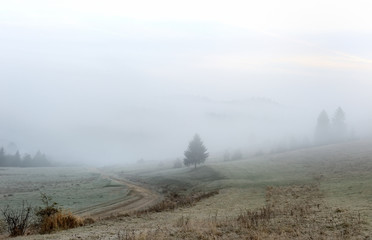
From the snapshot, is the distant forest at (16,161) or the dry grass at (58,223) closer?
the dry grass at (58,223)

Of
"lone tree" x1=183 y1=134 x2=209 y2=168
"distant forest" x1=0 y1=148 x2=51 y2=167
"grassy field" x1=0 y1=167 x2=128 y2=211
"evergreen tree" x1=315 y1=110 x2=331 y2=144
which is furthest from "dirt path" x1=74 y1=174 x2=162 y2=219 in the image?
"distant forest" x1=0 y1=148 x2=51 y2=167

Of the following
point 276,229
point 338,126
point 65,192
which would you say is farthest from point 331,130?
point 276,229

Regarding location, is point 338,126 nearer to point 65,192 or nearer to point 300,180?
point 300,180

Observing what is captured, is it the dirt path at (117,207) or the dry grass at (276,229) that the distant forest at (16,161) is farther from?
the dry grass at (276,229)

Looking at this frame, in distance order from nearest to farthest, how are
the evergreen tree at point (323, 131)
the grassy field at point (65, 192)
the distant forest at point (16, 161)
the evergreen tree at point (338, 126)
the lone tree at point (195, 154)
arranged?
the grassy field at point (65, 192)
the lone tree at point (195, 154)
the evergreen tree at point (323, 131)
the evergreen tree at point (338, 126)
the distant forest at point (16, 161)

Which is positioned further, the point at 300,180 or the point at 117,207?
the point at 300,180

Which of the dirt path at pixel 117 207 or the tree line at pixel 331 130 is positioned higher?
the tree line at pixel 331 130

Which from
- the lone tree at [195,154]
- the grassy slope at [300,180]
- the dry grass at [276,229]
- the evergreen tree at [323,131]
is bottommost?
the grassy slope at [300,180]

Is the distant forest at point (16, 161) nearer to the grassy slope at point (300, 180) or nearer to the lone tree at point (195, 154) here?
the lone tree at point (195, 154)

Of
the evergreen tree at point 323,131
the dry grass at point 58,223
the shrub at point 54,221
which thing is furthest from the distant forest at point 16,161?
the dry grass at point 58,223

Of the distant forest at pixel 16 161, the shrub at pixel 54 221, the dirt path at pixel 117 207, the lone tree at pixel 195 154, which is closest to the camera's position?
the shrub at pixel 54 221

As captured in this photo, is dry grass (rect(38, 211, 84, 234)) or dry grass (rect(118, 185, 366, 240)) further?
dry grass (rect(38, 211, 84, 234))

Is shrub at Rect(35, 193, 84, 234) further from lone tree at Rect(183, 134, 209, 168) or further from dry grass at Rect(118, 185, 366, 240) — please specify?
lone tree at Rect(183, 134, 209, 168)

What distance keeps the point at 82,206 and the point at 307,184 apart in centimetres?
2919
